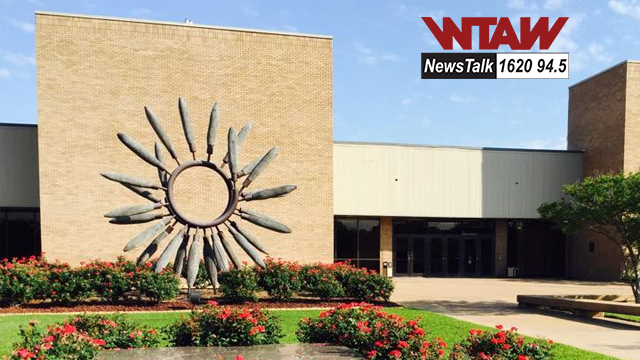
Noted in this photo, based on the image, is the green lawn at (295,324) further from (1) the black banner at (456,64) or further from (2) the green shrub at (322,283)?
(1) the black banner at (456,64)

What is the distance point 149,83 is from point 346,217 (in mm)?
11736

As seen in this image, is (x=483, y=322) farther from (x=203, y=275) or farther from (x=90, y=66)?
(x=90, y=66)

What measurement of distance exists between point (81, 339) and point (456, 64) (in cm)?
1507

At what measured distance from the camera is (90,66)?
17953 millimetres

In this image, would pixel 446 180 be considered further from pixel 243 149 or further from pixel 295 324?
pixel 295 324

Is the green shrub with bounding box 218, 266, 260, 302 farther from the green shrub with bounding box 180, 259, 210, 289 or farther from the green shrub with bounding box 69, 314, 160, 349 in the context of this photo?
the green shrub with bounding box 69, 314, 160, 349

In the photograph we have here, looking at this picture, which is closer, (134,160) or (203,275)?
(203,275)

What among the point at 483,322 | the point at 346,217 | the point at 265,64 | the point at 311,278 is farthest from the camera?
the point at 346,217

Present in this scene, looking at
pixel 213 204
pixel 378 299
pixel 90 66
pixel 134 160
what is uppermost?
pixel 90 66

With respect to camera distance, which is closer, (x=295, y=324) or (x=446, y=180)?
(x=295, y=324)

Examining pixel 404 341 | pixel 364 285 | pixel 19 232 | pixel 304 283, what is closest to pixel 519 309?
pixel 364 285

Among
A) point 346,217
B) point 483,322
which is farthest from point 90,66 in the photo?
point 483,322

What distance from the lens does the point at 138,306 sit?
13180 mm

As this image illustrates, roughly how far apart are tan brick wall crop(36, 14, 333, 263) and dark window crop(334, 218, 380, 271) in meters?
4.61
